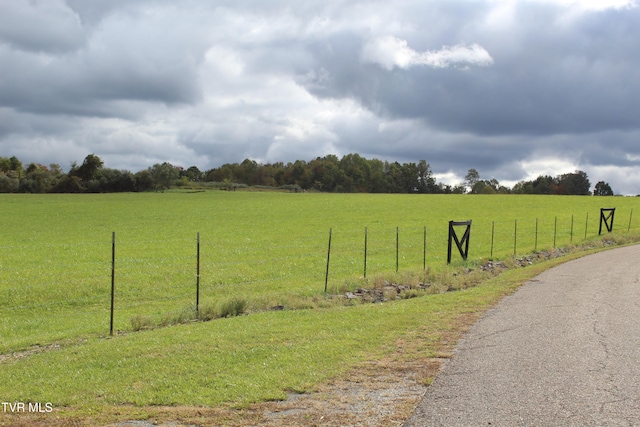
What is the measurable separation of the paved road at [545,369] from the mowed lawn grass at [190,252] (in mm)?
6468

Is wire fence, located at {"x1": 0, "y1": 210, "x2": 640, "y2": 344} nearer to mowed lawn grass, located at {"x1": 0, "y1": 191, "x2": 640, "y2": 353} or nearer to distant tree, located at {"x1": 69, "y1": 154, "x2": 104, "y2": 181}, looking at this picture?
mowed lawn grass, located at {"x1": 0, "y1": 191, "x2": 640, "y2": 353}

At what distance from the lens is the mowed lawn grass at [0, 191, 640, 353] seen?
17.3 metres

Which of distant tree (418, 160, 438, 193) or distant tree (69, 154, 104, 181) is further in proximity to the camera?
distant tree (418, 160, 438, 193)

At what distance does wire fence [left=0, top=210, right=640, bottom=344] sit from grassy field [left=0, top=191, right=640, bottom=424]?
87mm

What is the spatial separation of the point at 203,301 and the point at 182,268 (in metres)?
9.02

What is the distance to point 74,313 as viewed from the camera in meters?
17.1

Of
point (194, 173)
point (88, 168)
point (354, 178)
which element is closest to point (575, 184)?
point (354, 178)

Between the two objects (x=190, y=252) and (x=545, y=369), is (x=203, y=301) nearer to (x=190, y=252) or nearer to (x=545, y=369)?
(x=545, y=369)

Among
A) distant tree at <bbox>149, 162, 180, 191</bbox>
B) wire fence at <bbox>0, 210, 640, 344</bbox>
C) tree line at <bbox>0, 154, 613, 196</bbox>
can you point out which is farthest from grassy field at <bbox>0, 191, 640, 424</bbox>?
tree line at <bbox>0, 154, 613, 196</bbox>

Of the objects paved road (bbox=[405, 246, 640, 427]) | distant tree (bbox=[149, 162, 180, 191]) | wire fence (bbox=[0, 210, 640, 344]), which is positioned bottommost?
wire fence (bbox=[0, 210, 640, 344])

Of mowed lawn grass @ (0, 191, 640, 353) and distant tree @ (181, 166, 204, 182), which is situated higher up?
distant tree @ (181, 166, 204, 182)

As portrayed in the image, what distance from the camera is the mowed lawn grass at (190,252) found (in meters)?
17.3

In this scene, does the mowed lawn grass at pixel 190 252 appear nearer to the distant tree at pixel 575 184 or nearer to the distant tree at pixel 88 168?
the distant tree at pixel 88 168

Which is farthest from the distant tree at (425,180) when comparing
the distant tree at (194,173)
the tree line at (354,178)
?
the distant tree at (194,173)
